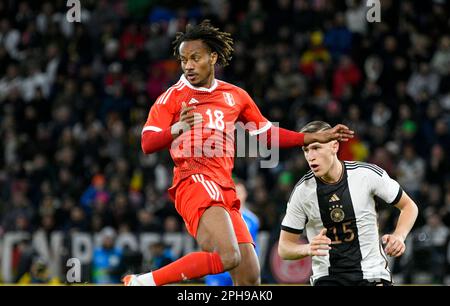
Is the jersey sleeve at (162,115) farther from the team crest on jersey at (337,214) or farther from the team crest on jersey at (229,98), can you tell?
the team crest on jersey at (337,214)

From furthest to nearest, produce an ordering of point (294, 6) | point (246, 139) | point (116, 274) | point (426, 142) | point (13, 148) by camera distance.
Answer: point (294, 6) < point (13, 148) < point (426, 142) < point (116, 274) < point (246, 139)

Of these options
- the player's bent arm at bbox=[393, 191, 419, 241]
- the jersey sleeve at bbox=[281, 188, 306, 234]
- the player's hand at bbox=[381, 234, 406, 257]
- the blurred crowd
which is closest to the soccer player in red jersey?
the jersey sleeve at bbox=[281, 188, 306, 234]

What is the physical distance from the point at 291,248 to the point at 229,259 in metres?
0.50

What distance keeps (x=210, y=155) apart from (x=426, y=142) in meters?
6.96

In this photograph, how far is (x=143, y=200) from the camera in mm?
12547

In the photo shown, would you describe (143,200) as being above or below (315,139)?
below

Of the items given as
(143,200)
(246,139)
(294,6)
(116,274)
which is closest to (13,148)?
(143,200)

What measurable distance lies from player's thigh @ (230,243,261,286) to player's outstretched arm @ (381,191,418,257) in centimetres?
93

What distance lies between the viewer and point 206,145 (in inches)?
243

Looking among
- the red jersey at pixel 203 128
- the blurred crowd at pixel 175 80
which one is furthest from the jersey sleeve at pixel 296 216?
the blurred crowd at pixel 175 80

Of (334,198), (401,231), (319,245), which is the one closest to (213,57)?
(334,198)

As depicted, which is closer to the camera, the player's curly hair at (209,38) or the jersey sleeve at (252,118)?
the player's curly hair at (209,38)

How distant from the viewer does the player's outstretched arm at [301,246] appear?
18.1ft

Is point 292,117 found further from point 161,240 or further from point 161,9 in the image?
point 161,9
